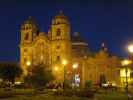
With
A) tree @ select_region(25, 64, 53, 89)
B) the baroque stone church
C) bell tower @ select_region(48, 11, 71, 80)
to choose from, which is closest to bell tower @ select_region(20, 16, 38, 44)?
the baroque stone church

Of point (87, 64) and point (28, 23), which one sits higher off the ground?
point (28, 23)

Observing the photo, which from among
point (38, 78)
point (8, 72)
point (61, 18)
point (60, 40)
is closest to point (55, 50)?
point (60, 40)

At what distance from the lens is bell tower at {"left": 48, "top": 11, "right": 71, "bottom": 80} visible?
95.6 metres

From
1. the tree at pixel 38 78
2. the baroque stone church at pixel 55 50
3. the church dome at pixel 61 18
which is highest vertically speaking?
the church dome at pixel 61 18

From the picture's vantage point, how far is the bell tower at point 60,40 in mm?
95562

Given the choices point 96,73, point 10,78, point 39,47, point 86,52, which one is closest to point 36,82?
point 10,78

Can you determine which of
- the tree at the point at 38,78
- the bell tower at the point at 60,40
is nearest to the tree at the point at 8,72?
the bell tower at the point at 60,40

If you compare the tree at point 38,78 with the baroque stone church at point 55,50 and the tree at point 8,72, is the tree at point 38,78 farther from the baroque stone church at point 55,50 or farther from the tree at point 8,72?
the baroque stone church at point 55,50

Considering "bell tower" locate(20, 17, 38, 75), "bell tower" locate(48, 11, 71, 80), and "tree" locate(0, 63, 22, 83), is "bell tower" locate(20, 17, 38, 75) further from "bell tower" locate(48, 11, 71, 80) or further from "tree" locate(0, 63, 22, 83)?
"tree" locate(0, 63, 22, 83)

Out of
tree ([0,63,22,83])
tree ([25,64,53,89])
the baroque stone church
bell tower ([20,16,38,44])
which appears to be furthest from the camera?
bell tower ([20,16,38,44])

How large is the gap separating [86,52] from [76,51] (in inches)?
198

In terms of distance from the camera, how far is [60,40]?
3802 inches

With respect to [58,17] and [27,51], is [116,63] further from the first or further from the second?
[27,51]

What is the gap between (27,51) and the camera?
10181 centimetres
